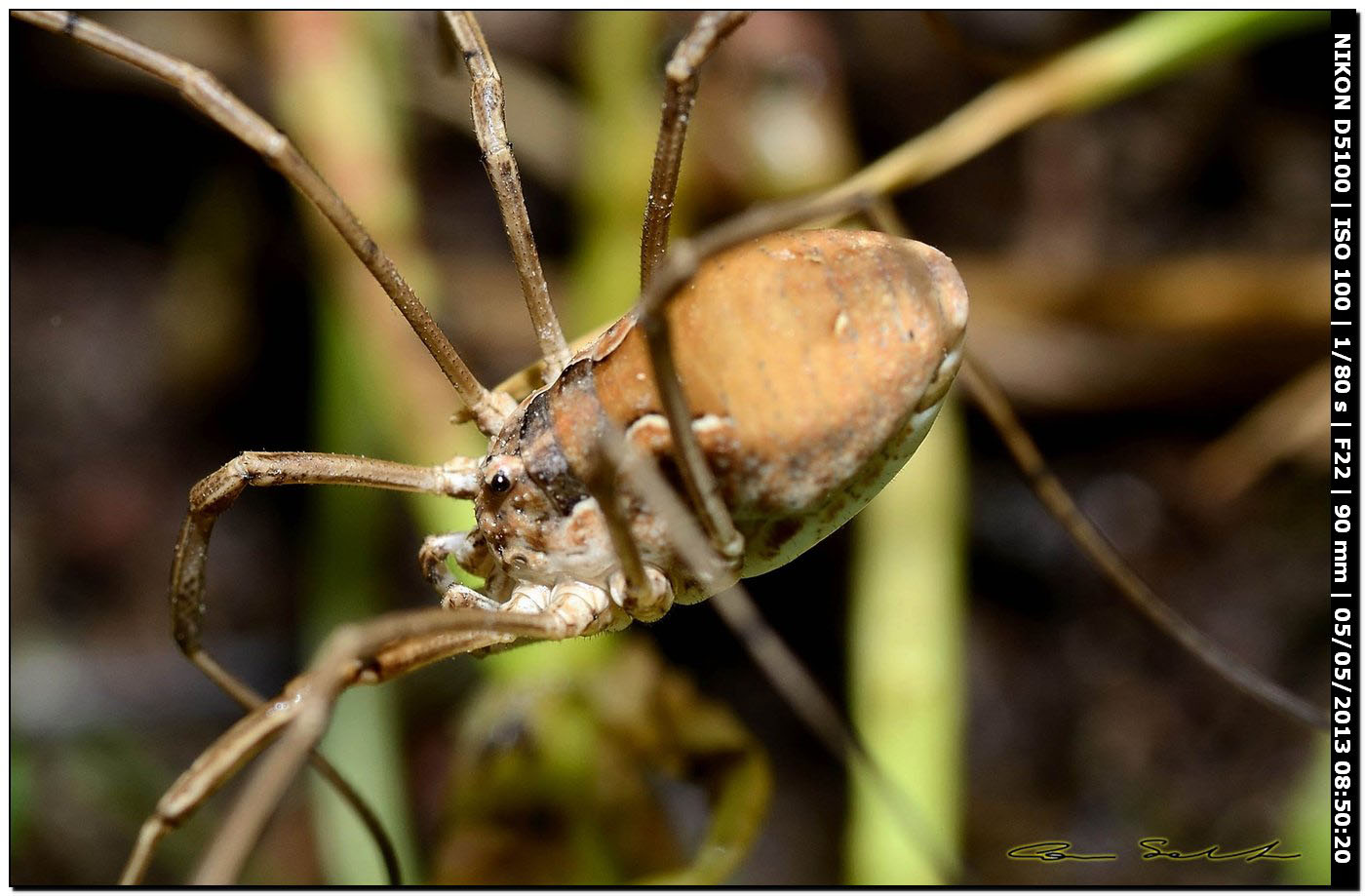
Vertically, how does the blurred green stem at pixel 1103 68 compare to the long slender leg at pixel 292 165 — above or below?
above

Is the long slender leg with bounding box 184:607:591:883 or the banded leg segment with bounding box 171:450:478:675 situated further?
the banded leg segment with bounding box 171:450:478:675

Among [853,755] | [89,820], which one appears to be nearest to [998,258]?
[853,755]

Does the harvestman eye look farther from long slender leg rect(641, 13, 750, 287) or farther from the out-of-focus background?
the out-of-focus background

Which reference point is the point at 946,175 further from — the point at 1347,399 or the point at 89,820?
the point at 89,820

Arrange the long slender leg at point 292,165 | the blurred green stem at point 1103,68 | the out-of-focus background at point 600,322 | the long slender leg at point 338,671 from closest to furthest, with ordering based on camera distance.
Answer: the long slender leg at point 338,671 < the long slender leg at point 292,165 < the blurred green stem at point 1103,68 < the out-of-focus background at point 600,322
